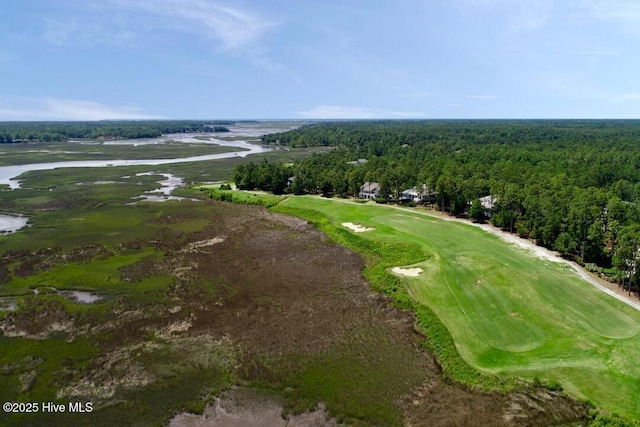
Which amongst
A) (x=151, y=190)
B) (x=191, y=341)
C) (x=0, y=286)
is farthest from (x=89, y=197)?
(x=191, y=341)

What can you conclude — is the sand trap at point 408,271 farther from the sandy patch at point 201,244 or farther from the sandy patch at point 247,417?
the sandy patch at point 201,244

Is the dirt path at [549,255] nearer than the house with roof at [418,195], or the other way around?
the dirt path at [549,255]

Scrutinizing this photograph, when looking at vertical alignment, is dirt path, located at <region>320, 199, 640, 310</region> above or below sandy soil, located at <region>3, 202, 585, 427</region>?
above

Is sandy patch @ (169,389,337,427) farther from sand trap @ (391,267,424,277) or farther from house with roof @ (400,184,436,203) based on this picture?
house with roof @ (400,184,436,203)

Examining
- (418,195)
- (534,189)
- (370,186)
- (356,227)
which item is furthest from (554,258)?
(370,186)

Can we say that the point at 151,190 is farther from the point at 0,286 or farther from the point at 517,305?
the point at 517,305

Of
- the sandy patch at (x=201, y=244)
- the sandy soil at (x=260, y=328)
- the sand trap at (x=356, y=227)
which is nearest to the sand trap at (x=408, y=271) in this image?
the sandy soil at (x=260, y=328)

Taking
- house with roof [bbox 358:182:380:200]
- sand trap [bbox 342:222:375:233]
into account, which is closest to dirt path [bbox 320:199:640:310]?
house with roof [bbox 358:182:380:200]
